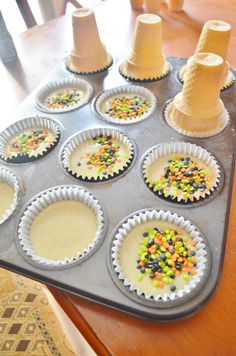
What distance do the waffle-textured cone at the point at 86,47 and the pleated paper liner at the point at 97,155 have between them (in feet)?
1.43

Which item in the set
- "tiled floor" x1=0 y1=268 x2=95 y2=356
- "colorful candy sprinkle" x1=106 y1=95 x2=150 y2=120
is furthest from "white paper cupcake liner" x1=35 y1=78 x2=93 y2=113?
"tiled floor" x1=0 y1=268 x2=95 y2=356

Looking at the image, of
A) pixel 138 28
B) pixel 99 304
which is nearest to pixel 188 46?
pixel 138 28

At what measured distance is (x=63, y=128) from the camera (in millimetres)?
1268

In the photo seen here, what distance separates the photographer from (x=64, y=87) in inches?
60.5

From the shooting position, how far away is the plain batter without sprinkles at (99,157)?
115 cm

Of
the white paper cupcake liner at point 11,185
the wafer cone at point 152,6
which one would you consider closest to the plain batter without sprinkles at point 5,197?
the white paper cupcake liner at point 11,185

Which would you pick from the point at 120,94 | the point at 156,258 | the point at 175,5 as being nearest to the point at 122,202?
the point at 156,258

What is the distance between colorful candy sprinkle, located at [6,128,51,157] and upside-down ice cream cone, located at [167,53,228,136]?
55 cm

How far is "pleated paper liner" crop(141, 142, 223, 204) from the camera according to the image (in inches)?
40.2

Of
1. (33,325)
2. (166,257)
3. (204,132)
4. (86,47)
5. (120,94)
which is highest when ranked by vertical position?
(86,47)

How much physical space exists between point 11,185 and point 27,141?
0.77ft

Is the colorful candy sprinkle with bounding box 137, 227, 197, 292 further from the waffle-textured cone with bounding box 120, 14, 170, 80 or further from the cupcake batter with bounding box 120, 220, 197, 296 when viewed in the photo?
the waffle-textured cone with bounding box 120, 14, 170, 80

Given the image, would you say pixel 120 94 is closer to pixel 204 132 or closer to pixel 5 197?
pixel 204 132

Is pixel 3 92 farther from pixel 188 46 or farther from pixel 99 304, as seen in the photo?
pixel 99 304
